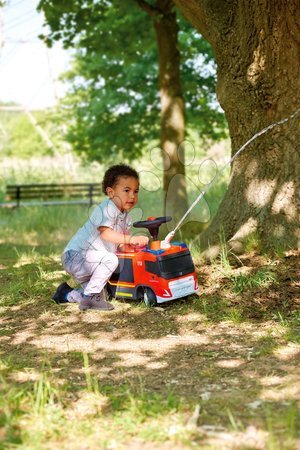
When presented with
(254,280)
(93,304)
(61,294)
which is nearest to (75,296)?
(61,294)

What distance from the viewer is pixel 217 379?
3.80 meters

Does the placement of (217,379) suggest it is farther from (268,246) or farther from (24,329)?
(268,246)

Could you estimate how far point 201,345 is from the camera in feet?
14.9

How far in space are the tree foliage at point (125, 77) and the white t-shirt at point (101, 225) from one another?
6359 mm

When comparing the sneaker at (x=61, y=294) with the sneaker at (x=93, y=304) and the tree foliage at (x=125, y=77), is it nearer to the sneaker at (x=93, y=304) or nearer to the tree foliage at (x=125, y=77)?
the sneaker at (x=93, y=304)

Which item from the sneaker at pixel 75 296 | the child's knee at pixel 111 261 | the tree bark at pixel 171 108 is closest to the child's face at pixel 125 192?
the child's knee at pixel 111 261

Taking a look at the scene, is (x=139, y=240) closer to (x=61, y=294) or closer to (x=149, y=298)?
(x=149, y=298)

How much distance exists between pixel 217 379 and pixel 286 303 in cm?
163

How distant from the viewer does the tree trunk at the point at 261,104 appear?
611 centimetres

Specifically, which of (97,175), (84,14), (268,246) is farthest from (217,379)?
(97,175)

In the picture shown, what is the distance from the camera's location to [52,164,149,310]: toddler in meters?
5.57

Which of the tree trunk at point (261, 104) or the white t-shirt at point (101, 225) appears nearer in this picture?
the white t-shirt at point (101, 225)

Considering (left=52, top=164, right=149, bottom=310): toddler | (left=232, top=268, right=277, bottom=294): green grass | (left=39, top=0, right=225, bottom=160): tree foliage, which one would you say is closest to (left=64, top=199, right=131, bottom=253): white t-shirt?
(left=52, top=164, right=149, bottom=310): toddler

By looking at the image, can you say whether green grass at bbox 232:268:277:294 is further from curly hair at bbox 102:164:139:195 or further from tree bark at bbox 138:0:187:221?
tree bark at bbox 138:0:187:221
